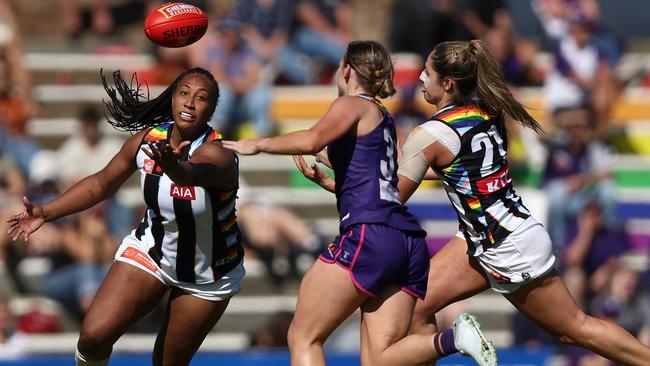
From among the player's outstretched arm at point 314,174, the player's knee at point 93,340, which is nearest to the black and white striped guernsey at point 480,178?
the player's outstretched arm at point 314,174

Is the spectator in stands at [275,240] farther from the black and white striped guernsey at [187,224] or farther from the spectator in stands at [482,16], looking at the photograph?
the black and white striped guernsey at [187,224]

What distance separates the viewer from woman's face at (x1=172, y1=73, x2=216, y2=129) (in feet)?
18.6

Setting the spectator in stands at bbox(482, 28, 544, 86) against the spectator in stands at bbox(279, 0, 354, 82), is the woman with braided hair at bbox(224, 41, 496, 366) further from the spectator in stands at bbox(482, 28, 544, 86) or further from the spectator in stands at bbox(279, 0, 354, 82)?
the spectator in stands at bbox(279, 0, 354, 82)

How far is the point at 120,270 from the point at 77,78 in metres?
6.42

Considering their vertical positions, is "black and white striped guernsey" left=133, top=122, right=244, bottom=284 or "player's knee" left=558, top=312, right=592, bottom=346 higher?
"black and white striped guernsey" left=133, top=122, right=244, bottom=284

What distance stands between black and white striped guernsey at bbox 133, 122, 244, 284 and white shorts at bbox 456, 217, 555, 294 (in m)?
1.31

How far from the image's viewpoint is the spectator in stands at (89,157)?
10336 mm

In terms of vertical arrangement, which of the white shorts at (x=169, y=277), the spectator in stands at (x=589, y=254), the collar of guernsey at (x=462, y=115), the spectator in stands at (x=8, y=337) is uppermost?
the collar of guernsey at (x=462, y=115)

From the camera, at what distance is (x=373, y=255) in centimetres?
549

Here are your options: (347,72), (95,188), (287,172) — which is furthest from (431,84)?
(287,172)

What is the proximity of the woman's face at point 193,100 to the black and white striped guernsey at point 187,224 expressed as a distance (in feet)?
0.45

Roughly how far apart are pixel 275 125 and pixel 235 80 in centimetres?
74

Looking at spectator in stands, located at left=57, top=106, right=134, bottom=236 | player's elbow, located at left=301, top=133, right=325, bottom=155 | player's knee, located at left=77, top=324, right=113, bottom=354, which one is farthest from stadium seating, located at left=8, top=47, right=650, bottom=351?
player's elbow, located at left=301, top=133, right=325, bottom=155

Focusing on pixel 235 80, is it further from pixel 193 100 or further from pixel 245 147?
pixel 245 147
